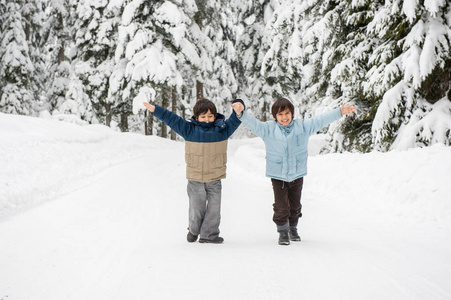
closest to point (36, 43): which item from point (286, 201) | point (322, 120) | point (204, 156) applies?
point (204, 156)

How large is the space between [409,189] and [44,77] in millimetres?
31194

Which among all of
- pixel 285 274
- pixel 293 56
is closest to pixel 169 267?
pixel 285 274

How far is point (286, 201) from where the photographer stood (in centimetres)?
414

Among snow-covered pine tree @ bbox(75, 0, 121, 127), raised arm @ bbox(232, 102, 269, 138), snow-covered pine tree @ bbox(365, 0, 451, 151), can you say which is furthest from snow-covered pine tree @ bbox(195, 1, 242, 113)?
raised arm @ bbox(232, 102, 269, 138)

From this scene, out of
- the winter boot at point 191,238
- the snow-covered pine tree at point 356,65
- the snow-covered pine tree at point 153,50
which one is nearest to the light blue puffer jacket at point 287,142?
the winter boot at point 191,238

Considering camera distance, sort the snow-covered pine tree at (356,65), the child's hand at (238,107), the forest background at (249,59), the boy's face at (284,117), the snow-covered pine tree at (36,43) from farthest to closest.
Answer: the snow-covered pine tree at (36,43)
the snow-covered pine tree at (356,65)
the forest background at (249,59)
the boy's face at (284,117)
the child's hand at (238,107)

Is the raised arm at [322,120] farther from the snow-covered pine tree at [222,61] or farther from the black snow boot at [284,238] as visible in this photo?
the snow-covered pine tree at [222,61]

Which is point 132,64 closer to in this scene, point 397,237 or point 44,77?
point 44,77

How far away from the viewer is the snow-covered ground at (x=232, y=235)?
289cm

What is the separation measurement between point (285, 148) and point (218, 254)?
146 cm

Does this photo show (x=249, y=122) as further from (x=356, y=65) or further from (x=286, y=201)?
(x=356, y=65)

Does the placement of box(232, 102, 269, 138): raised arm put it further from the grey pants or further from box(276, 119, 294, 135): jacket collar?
the grey pants

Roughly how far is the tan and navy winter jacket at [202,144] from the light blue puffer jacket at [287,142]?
0.38 meters

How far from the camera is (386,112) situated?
7.60 meters
